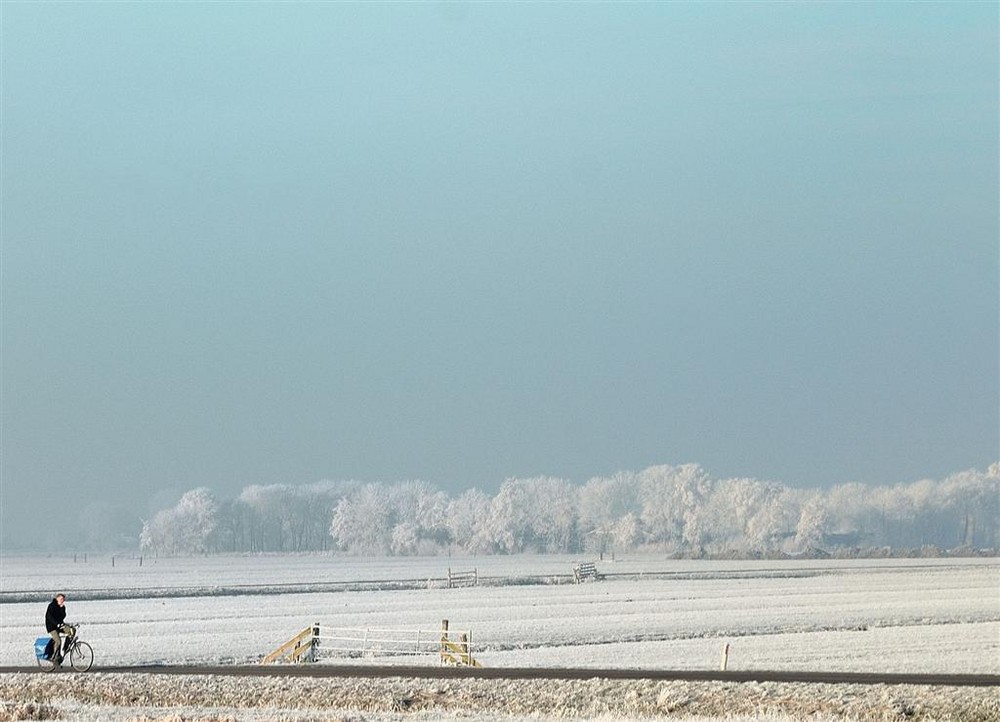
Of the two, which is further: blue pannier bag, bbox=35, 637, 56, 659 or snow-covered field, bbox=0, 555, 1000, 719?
snow-covered field, bbox=0, 555, 1000, 719

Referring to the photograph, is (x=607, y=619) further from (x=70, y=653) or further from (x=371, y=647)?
(x=70, y=653)

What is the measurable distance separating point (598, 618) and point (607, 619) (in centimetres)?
96

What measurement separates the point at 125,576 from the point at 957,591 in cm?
9205

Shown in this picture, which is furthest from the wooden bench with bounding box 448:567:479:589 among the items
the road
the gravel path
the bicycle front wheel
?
the gravel path

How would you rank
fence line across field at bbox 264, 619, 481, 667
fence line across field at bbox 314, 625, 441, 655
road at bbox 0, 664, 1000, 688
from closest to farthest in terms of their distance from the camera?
1. road at bbox 0, 664, 1000, 688
2. fence line across field at bbox 264, 619, 481, 667
3. fence line across field at bbox 314, 625, 441, 655

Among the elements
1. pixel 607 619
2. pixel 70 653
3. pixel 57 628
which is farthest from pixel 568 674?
pixel 607 619

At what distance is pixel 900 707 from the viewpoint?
103ft

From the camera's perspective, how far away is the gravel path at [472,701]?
3133 cm

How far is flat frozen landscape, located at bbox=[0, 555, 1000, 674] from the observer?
47.6m

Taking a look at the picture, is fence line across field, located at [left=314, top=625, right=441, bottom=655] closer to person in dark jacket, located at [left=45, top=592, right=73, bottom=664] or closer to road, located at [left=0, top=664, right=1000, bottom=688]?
road, located at [left=0, top=664, right=1000, bottom=688]

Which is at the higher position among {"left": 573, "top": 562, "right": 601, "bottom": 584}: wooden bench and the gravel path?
the gravel path

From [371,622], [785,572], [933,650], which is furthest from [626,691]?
[785,572]

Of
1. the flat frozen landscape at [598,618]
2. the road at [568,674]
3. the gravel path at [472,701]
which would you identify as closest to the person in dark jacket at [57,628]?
the road at [568,674]

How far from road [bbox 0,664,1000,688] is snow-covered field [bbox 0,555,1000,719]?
3251mm
